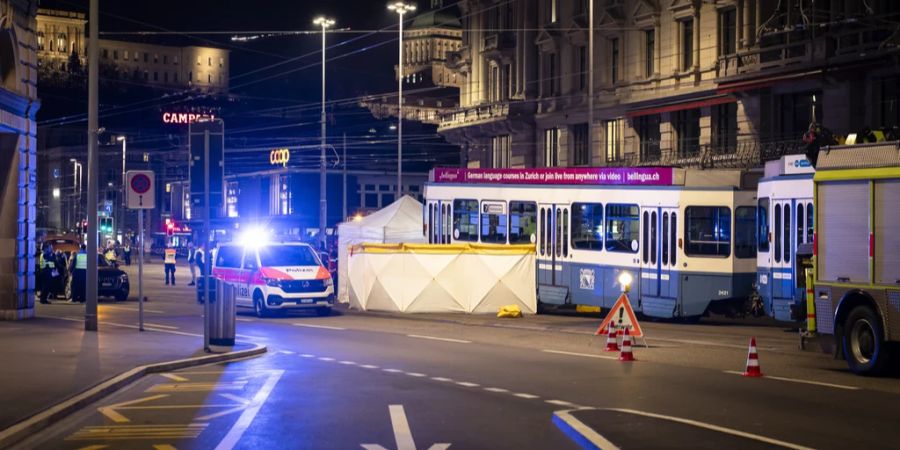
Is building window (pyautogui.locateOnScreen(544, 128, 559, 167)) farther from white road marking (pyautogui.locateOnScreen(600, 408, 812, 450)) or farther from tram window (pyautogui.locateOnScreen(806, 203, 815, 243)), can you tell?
white road marking (pyautogui.locateOnScreen(600, 408, 812, 450))

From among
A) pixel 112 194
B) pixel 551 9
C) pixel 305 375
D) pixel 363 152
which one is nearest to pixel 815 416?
pixel 305 375

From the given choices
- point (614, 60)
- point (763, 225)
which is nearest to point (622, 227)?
point (763, 225)

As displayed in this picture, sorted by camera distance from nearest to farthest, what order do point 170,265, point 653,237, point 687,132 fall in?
point 653,237 → point 687,132 → point 170,265

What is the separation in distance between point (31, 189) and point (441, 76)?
453ft

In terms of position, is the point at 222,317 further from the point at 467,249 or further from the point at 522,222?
the point at 522,222

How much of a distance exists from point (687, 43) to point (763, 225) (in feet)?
80.0

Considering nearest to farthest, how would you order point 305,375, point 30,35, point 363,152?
point 305,375
point 30,35
point 363,152

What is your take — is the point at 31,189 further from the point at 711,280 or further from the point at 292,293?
the point at 711,280

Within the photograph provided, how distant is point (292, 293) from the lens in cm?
3094

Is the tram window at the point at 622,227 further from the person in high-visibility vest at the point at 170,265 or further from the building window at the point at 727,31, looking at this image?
the person in high-visibility vest at the point at 170,265

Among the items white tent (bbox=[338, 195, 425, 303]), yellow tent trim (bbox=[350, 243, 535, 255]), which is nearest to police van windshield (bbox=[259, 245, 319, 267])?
yellow tent trim (bbox=[350, 243, 535, 255])

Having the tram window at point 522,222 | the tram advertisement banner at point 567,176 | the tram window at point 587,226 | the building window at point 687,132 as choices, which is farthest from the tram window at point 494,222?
the building window at point 687,132

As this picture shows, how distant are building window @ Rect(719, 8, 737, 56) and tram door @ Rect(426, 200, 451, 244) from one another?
16.8 metres

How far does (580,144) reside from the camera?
188ft
